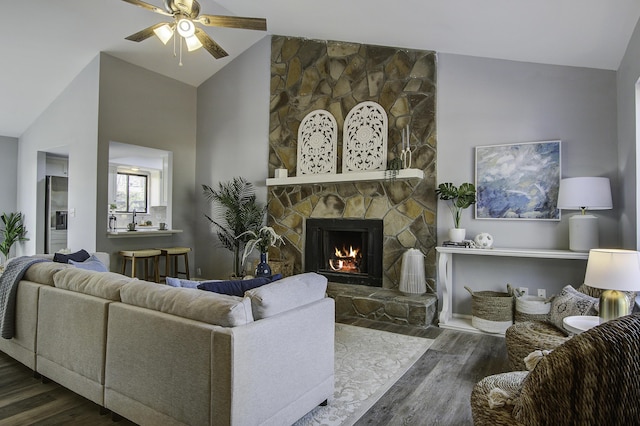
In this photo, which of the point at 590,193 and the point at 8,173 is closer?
the point at 590,193

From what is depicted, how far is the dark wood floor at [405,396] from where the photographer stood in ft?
7.11

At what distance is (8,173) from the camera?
653 centimetres

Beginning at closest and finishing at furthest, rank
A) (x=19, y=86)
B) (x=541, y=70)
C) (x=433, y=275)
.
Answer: (x=541, y=70), (x=433, y=275), (x=19, y=86)

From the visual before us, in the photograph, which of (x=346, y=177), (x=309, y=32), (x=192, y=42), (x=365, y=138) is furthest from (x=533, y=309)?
(x=309, y=32)

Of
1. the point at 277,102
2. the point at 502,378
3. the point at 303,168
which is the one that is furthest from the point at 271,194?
the point at 502,378

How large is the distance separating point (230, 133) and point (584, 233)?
5.05 meters

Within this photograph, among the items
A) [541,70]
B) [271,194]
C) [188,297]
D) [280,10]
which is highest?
[280,10]

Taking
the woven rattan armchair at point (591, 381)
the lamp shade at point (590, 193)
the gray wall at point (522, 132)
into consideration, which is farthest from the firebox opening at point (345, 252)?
the woven rattan armchair at point (591, 381)

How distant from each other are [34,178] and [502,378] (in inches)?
287

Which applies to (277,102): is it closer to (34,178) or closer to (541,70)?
(541,70)

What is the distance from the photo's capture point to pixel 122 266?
17.6ft

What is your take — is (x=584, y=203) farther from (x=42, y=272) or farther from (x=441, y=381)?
(x=42, y=272)

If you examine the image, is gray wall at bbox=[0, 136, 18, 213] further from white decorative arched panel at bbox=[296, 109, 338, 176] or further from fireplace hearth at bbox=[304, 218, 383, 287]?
fireplace hearth at bbox=[304, 218, 383, 287]

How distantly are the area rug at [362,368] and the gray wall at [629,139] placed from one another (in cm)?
194
